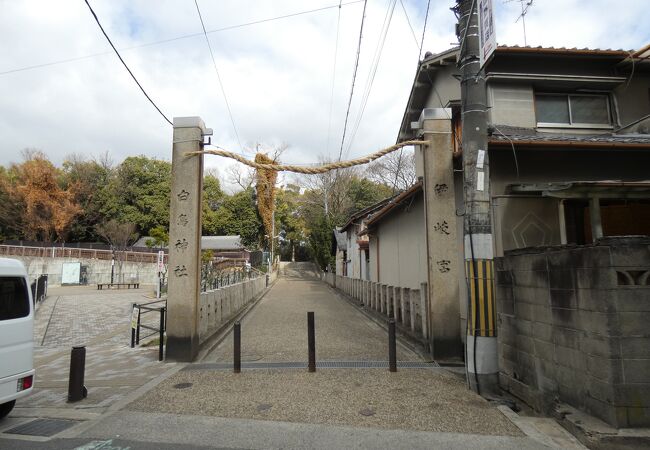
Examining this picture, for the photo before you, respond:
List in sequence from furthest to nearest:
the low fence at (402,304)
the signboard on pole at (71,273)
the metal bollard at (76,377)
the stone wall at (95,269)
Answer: the stone wall at (95,269) → the signboard on pole at (71,273) → the low fence at (402,304) → the metal bollard at (76,377)

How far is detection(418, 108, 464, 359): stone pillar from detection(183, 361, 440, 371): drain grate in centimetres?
44

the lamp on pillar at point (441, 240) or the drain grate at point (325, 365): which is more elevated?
the lamp on pillar at point (441, 240)

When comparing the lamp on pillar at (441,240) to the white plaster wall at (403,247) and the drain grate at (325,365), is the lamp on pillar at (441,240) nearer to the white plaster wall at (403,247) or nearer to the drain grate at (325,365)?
the drain grate at (325,365)

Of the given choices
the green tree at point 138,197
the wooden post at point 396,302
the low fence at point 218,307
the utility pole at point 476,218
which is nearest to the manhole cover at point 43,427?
the low fence at point 218,307

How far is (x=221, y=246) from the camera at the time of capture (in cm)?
4878

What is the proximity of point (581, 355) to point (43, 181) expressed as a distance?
171 feet

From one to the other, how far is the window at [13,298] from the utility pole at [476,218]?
587cm

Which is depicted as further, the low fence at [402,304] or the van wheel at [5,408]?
the low fence at [402,304]

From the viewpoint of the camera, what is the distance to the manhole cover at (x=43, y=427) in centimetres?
451

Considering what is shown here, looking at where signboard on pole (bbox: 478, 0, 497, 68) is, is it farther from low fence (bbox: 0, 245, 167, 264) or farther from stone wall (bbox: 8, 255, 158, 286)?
low fence (bbox: 0, 245, 167, 264)

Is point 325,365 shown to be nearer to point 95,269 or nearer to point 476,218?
point 476,218

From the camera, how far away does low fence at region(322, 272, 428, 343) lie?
28.3ft

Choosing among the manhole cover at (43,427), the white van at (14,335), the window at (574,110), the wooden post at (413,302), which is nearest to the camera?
the manhole cover at (43,427)

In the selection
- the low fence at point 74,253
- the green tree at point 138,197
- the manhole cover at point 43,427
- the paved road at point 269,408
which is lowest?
the manhole cover at point 43,427
